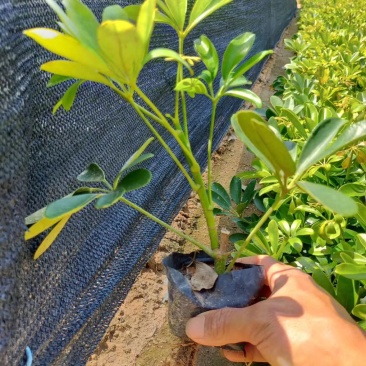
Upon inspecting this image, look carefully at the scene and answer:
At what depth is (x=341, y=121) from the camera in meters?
0.67

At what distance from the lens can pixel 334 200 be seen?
0.55m

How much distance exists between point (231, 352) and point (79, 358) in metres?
0.36

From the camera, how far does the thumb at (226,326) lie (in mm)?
822

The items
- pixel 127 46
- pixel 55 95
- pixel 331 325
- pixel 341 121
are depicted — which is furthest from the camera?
pixel 55 95

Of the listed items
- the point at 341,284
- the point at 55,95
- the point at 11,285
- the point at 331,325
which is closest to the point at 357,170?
the point at 341,284

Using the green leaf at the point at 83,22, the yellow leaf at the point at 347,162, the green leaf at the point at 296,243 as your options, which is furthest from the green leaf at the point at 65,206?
the yellow leaf at the point at 347,162

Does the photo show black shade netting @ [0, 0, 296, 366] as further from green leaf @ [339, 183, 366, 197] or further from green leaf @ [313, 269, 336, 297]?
green leaf @ [339, 183, 366, 197]

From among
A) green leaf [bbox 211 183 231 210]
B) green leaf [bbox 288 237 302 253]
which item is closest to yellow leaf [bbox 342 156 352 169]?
green leaf [bbox 288 237 302 253]

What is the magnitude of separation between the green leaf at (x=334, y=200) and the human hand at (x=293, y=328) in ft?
1.06

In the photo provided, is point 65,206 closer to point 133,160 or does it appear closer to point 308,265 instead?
point 133,160

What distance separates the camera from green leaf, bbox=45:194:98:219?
618 mm

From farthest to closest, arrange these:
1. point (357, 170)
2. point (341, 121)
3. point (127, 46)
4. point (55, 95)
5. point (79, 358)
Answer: point (357, 170) < point (79, 358) < point (55, 95) < point (341, 121) < point (127, 46)

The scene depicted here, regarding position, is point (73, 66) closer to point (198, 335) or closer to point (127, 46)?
point (127, 46)

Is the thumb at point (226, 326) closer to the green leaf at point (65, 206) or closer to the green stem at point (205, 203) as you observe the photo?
the green stem at point (205, 203)
